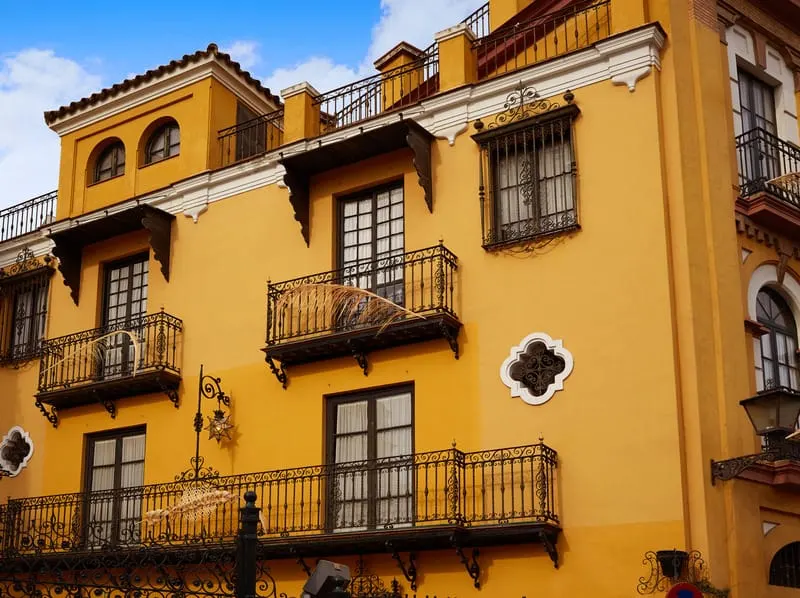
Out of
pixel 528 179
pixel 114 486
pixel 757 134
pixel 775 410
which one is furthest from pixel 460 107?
pixel 114 486

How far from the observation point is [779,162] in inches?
736

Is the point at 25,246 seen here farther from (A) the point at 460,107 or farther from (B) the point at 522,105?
(B) the point at 522,105

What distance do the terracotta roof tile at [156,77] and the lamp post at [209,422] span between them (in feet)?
19.2

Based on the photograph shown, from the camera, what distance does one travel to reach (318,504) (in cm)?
1844

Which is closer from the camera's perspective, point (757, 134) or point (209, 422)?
point (757, 134)

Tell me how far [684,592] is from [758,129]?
7.41 metres

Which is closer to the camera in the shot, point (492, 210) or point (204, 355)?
point (492, 210)

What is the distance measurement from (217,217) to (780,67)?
31.9 ft

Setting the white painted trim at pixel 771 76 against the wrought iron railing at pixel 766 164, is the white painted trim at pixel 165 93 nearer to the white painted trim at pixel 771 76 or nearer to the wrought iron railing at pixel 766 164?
the white painted trim at pixel 771 76

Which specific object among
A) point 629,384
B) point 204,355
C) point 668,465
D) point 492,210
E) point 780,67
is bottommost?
point 668,465

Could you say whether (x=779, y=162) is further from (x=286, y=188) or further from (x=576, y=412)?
(x=286, y=188)

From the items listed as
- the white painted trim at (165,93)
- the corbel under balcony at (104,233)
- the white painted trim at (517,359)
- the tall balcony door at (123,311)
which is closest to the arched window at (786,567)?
the white painted trim at (517,359)

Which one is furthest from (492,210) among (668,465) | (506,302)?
(668,465)

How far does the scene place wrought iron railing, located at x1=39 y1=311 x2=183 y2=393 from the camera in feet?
68.6
